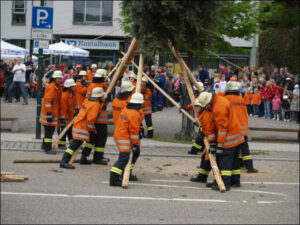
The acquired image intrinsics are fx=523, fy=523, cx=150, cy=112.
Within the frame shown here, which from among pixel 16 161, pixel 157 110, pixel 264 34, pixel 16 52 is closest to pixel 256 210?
pixel 16 161

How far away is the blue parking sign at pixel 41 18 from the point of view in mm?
12539

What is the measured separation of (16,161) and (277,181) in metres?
5.35

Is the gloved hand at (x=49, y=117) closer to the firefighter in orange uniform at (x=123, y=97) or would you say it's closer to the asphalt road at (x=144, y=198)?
the asphalt road at (x=144, y=198)

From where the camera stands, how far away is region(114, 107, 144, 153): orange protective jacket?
812 centimetres

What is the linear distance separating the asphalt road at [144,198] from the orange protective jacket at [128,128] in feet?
2.80

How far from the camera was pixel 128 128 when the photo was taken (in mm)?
8281

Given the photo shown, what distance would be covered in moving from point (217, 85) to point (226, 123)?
6.97 feet

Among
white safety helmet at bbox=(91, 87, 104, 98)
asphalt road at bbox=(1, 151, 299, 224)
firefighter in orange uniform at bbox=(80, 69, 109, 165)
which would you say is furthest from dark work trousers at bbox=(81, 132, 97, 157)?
white safety helmet at bbox=(91, 87, 104, 98)

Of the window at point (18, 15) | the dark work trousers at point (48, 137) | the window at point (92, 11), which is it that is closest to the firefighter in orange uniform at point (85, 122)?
the dark work trousers at point (48, 137)

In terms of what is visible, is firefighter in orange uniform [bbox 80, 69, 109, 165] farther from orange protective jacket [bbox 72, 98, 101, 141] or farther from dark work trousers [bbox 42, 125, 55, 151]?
dark work trousers [bbox 42, 125, 55, 151]

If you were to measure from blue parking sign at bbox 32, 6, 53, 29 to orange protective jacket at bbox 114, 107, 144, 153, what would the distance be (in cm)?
527

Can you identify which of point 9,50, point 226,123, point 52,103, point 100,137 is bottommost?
point 100,137

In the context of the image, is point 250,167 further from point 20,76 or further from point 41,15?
point 20,76

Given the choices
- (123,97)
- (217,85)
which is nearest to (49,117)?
(123,97)
